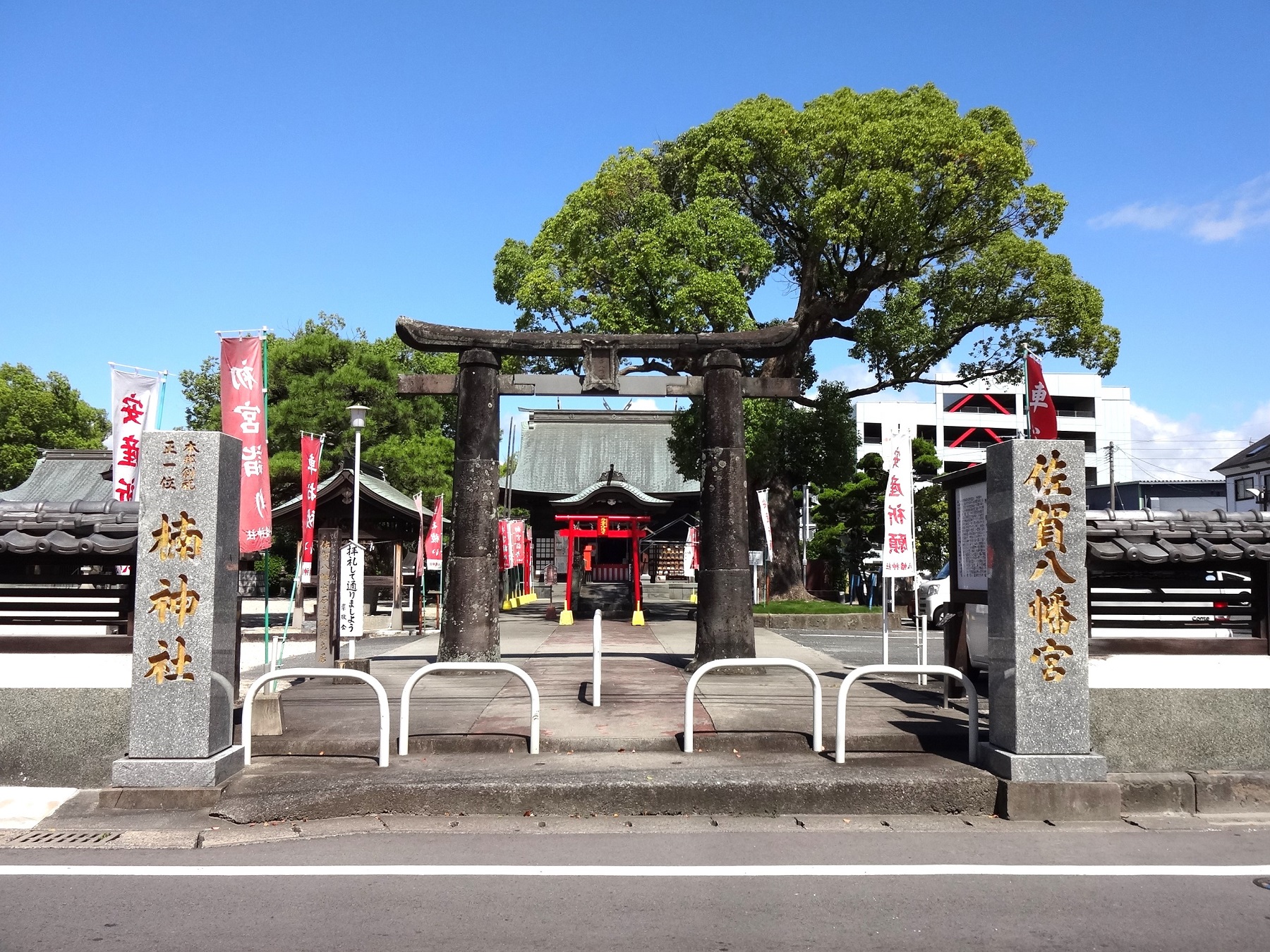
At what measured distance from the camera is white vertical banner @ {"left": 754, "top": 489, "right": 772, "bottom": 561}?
23688 millimetres

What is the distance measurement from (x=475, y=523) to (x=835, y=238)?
11349 mm

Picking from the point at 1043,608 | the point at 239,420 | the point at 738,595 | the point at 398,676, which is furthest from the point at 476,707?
the point at 1043,608

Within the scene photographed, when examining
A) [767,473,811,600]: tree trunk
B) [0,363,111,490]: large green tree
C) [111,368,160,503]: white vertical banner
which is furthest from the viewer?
[0,363,111,490]: large green tree

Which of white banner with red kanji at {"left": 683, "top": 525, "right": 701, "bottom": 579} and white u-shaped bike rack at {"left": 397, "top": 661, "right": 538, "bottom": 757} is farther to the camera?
white banner with red kanji at {"left": 683, "top": 525, "right": 701, "bottom": 579}

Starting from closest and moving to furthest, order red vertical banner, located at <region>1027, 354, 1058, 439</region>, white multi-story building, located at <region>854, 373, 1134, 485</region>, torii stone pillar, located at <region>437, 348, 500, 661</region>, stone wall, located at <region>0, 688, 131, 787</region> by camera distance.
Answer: stone wall, located at <region>0, 688, 131, 787</region>
torii stone pillar, located at <region>437, 348, 500, 661</region>
red vertical banner, located at <region>1027, 354, 1058, 439</region>
white multi-story building, located at <region>854, 373, 1134, 485</region>

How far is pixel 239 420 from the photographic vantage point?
37.4 feet

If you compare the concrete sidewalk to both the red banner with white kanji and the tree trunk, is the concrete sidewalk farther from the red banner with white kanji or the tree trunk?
the red banner with white kanji

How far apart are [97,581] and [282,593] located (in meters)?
28.9

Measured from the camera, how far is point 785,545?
84.9ft

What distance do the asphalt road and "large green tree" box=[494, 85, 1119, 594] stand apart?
15.0 metres

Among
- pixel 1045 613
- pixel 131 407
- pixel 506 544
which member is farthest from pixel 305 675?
pixel 506 544

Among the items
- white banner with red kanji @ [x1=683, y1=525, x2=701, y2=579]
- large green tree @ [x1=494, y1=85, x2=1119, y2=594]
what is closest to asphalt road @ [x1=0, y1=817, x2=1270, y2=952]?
large green tree @ [x1=494, y1=85, x2=1119, y2=594]

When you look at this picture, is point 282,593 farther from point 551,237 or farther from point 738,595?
point 738,595

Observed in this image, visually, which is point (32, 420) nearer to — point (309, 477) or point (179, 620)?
point (309, 477)
